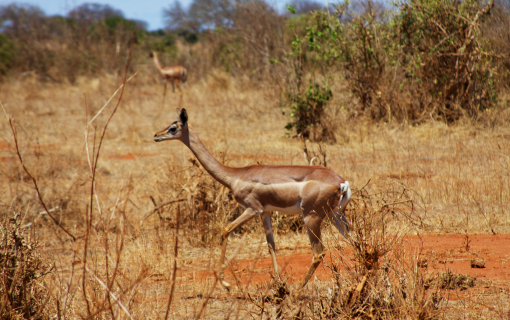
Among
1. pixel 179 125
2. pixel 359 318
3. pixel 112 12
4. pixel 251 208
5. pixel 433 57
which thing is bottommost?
pixel 359 318

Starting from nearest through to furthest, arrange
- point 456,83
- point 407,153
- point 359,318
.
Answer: point 359,318 < point 407,153 < point 456,83

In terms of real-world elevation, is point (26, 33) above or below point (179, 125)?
above

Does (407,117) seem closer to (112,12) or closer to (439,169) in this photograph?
(439,169)

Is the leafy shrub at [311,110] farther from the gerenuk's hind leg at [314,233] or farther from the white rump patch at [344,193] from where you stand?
the gerenuk's hind leg at [314,233]

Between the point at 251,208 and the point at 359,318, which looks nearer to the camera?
the point at 359,318

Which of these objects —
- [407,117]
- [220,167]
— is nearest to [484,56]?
[407,117]

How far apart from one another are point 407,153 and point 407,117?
1872 mm

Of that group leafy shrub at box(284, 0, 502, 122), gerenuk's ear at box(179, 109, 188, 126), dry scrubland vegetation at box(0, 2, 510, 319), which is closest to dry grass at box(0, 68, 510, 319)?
dry scrubland vegetation at box(0, 2, 510, 319)

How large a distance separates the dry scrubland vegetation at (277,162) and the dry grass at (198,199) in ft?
0.11

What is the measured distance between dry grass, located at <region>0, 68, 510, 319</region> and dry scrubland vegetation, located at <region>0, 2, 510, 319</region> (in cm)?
3

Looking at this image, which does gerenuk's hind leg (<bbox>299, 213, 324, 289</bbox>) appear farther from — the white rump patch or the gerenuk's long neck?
the gerenuk's long neck

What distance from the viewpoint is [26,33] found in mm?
23891

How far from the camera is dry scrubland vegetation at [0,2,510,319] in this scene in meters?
3.52

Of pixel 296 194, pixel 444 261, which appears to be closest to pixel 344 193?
pixel 296 194
